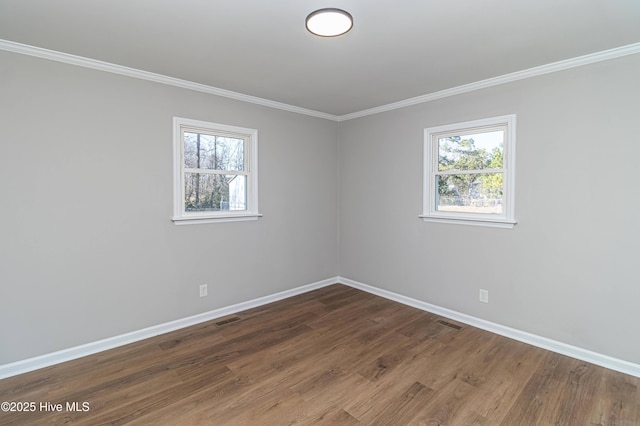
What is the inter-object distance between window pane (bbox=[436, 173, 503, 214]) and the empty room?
20 mm

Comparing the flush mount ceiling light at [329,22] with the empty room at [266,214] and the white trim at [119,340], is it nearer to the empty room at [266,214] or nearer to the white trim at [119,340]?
the empty room at [266,214]

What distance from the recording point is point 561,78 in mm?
2750

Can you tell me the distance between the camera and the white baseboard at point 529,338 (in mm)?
2515

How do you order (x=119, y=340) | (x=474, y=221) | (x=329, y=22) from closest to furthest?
(x=329, y=22) → (x=119, y=340) → (x=474, y=221)

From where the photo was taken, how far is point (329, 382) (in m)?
2.37

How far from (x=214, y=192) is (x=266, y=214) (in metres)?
0.72

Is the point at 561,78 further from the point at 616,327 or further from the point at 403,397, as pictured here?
the point at 403,397

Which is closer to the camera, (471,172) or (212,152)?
(471,172)

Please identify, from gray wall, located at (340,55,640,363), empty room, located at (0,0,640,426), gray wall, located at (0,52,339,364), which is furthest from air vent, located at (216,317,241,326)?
gray wall, located at (340,55,640,363)

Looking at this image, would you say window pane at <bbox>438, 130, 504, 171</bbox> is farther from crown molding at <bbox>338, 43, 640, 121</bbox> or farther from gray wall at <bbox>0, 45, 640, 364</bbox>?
crown molding at <bbox>338, 43, 640, 121</bbox>

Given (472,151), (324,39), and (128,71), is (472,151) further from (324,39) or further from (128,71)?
(128,71)

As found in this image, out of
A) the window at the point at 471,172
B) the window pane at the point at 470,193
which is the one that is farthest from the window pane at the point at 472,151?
the window pane at the point at 470,193

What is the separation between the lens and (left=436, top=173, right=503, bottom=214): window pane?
10.6 ft

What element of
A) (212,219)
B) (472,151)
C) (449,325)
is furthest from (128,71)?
(449,325)
